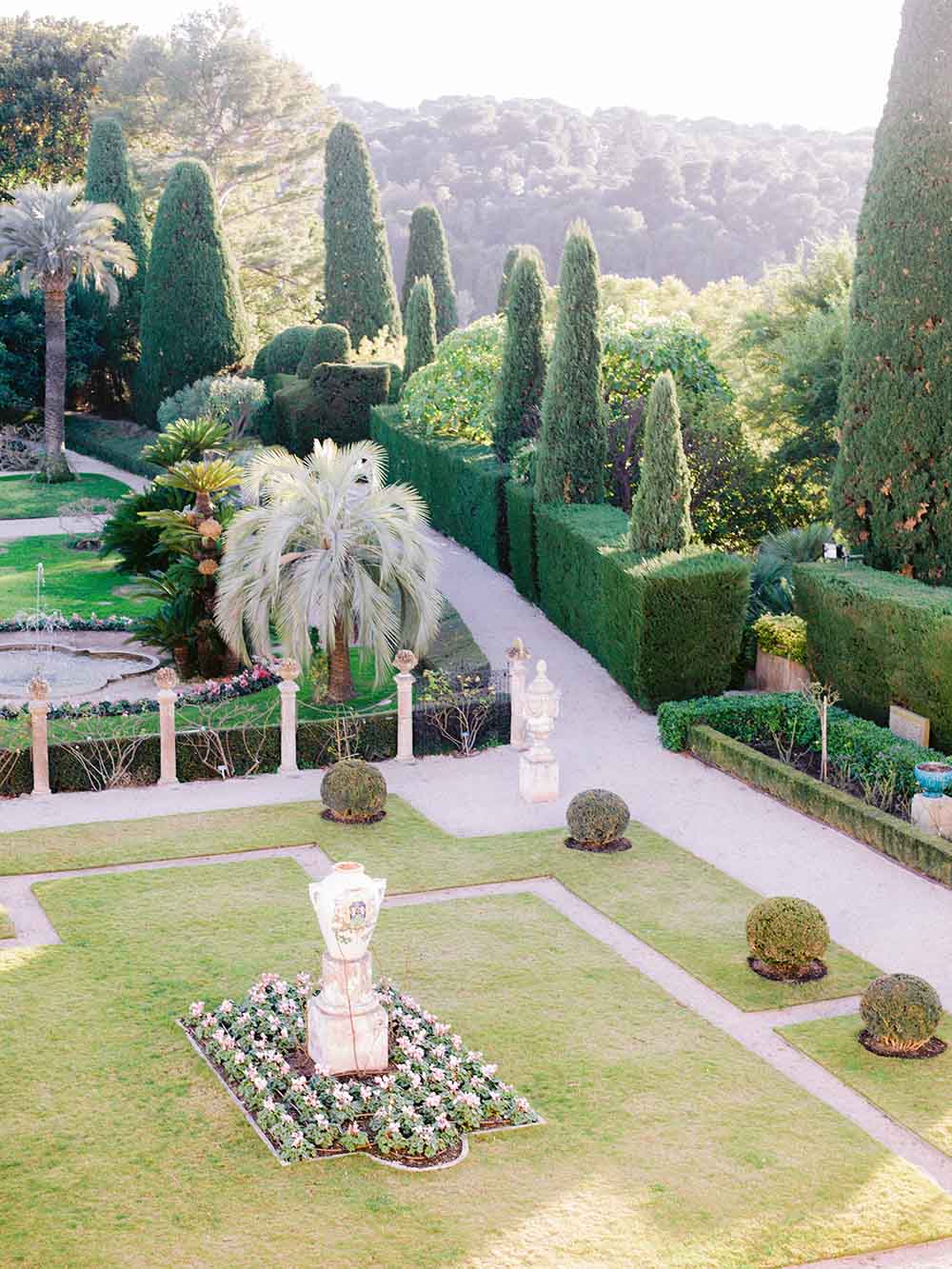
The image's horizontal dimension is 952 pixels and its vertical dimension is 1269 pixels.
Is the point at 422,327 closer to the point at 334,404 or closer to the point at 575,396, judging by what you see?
the point at 334,404

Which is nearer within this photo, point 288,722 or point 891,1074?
point 891,1074

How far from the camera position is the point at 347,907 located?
12195 mm

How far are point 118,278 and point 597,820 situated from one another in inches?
1502

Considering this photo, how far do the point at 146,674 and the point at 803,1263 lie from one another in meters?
16.9

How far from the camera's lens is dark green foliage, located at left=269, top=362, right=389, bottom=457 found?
A: 43.5 metres

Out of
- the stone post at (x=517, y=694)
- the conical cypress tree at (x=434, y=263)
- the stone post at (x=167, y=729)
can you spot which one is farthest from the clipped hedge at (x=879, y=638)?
the conical cypress tree at (x=434, y=263)

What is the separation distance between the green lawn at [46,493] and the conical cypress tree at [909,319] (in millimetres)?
22733

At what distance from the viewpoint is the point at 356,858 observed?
17.8 m

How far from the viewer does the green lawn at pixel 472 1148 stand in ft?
33.9

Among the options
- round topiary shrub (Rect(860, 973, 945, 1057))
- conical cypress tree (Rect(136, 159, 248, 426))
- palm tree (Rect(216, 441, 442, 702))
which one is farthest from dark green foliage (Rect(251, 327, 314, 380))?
round topiary shrub (Rect(860, 973, 945, 1057))

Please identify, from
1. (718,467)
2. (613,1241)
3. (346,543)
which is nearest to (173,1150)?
(613,1241)

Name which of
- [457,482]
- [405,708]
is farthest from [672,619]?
[457,482]

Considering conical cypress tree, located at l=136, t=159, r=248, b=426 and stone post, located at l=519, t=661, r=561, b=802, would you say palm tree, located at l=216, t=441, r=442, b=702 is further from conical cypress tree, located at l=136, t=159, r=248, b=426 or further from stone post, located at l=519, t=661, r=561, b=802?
conical cypress tree, located at l=136, t=159, r=248, b=426

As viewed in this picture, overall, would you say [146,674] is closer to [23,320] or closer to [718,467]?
[718,467]
